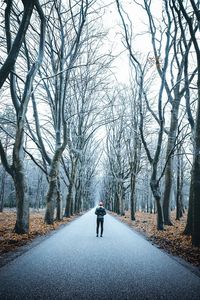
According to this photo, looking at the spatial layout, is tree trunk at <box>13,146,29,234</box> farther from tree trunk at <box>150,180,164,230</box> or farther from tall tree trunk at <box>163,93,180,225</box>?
tall tree trunk at <box>163,93,180,225</box>

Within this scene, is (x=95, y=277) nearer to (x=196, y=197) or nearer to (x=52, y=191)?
(x=196, y=197)

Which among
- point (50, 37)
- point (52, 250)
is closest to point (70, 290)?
point (52, 250)

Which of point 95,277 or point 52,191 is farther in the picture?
point 52,191

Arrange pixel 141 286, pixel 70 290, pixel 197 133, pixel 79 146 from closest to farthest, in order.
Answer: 1. pixel 70 290
2. pixel 141 286
3. pixel 197 133
4. pixel 79 146

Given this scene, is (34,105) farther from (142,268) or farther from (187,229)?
(142,268)

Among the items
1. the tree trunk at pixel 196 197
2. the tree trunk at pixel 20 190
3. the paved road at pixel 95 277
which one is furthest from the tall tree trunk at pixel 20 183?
the tree trunk at pixel 196 197

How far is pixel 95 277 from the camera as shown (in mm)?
5883

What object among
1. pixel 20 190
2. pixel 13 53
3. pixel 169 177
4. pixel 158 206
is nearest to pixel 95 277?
pixel 13 53

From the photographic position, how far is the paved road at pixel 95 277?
4.75 m

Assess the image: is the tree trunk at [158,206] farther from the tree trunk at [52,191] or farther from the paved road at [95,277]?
the paved road at [95,277]

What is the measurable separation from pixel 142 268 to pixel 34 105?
1189 cm

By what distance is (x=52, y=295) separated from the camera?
4605 mm

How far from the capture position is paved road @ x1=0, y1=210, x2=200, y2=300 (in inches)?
187

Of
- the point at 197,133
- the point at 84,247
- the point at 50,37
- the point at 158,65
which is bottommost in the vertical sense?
the point at 84,247
